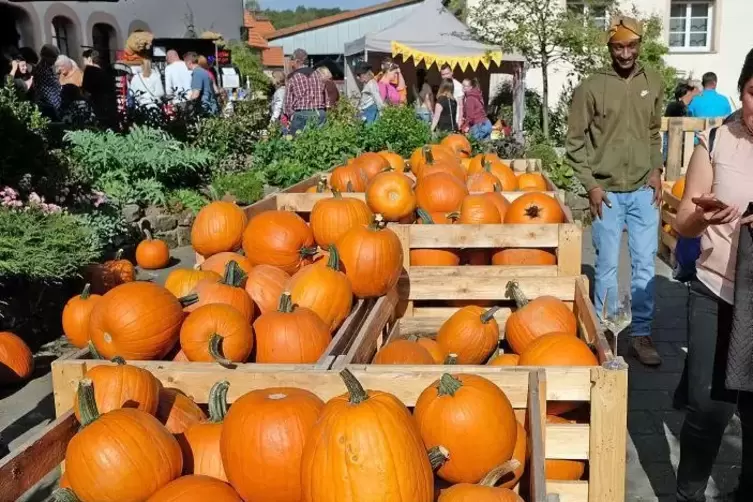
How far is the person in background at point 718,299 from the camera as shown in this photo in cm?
248

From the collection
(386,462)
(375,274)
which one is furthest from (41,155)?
(386,462)

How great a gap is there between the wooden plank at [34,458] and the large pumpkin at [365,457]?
0.80 m

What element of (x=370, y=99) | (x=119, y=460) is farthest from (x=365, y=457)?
(x=370, y=99)

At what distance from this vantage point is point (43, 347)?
17.8ft

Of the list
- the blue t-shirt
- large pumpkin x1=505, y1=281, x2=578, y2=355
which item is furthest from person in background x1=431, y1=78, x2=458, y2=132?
large pumpkin x1=505, y1=281, x2=578, y2=355

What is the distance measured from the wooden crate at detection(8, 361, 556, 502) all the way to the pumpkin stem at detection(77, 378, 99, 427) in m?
0.16

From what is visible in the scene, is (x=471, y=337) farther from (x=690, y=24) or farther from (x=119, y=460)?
(x=690, y=24)

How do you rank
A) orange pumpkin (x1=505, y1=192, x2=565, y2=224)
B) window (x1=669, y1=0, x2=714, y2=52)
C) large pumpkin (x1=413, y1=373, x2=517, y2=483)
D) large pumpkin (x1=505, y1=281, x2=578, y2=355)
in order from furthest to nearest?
window (x1=669, y1=0, x2=714, y2=52) < orange pumpkin (x1=505, y1=192, x2=565, y2=224) < large pumpkin (x1=505, y1=281, x2=578, y2=355) < large pumpkin (x1=413, y1=373, x2=517, y2=483)

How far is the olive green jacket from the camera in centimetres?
474

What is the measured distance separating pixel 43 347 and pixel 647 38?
1635 cm

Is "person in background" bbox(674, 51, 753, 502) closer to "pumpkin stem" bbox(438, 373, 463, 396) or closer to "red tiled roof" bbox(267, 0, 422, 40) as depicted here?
"pumpkin stem" bbox(438, 373, 463, 396)

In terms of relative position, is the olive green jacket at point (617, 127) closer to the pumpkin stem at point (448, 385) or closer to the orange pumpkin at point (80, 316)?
the pumpkin stem at point (448, 385)

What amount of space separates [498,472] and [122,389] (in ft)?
3.75

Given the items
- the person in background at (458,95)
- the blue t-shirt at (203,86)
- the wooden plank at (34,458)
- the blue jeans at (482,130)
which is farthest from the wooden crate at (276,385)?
the person in background at (458,95)
